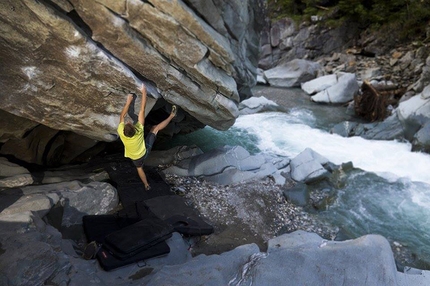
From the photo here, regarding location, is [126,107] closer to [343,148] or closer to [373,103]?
[343,148]

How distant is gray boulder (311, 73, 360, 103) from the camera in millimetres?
21219

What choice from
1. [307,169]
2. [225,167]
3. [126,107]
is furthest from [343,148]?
[126,107]

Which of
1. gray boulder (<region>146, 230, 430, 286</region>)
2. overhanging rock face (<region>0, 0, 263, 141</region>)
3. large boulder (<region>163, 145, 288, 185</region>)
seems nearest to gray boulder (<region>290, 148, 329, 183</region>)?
large boulder (<region>163, 145, 288, 185</region>)

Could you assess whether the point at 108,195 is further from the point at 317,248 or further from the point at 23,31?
the point at 317,248

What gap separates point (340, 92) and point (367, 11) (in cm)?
1274

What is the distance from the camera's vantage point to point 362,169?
11836mm

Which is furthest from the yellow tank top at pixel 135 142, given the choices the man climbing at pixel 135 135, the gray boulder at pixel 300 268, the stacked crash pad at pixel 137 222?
the gray boulder at pixel 300 268

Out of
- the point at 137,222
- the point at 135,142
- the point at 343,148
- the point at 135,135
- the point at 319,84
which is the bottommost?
the point at 319,84

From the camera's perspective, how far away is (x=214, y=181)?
10.0 meters

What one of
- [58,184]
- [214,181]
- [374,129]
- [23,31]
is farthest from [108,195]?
[374,129]

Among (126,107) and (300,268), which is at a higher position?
(126,107)

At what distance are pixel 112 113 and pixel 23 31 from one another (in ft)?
7.82

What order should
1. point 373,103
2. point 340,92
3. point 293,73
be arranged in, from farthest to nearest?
point 293,73, point 340,92, point 373,103

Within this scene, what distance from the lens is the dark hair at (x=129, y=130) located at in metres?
7.16
